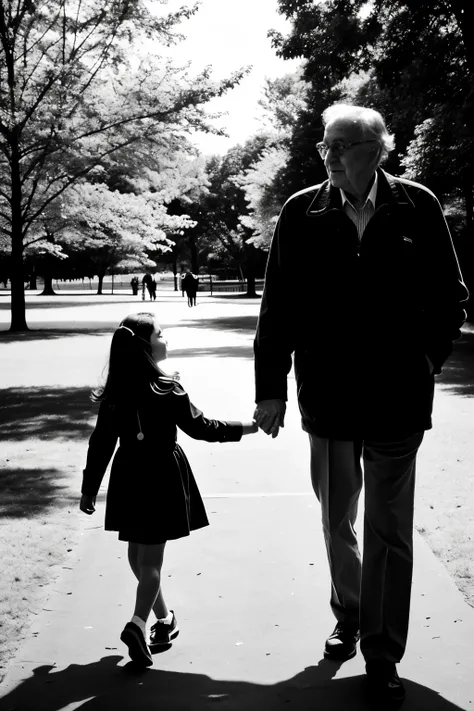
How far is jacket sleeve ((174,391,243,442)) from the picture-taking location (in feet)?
12.5

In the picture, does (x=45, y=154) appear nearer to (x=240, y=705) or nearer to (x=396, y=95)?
(x=396, y=95)

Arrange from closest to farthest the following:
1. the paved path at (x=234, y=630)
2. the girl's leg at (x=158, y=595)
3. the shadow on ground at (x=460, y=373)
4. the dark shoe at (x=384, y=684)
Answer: the dark shoe at (x=384, y=684) < the paved path at (x=234, y=630) < the girl's leg at (x=158, y=595) < the shadow on ground at (x=460, y=373)

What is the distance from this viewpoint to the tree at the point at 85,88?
23.0 m

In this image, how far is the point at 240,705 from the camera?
3287 millimetres

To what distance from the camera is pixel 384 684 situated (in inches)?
130

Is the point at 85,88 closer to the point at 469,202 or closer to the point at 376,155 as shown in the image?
the point at 469,202

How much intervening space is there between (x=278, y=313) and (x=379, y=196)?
0.56 m

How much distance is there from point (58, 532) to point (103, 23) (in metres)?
20.6

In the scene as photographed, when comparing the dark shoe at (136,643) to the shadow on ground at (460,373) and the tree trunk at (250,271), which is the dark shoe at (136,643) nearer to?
the shadow on ground at (460,373)

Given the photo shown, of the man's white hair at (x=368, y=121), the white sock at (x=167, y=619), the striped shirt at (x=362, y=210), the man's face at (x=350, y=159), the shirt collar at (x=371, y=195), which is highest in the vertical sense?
the man's white hair at (x=368, y=121)

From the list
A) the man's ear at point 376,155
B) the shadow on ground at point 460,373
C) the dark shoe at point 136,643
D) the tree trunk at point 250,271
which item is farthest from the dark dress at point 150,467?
the tree trunk at point 250,271

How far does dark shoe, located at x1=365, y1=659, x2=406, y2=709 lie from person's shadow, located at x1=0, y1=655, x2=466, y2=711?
0.03 meters

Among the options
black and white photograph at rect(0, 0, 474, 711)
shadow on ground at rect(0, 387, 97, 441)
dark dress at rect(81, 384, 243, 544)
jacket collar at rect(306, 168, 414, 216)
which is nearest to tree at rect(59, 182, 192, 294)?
shadow on ground at rect(0, 387, 97, 441)

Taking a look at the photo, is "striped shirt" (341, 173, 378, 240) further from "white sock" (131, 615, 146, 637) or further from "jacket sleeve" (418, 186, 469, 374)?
"white sock" (131, 615, 146, 637)
